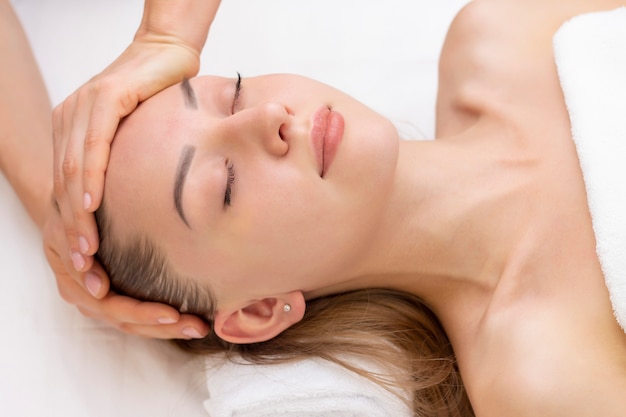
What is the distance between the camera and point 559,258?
1.29 m

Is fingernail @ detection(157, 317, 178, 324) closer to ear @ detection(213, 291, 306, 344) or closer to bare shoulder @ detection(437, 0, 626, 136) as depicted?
ear @ detection(213, 291, 306, 344)

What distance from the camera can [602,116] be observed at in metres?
1.32

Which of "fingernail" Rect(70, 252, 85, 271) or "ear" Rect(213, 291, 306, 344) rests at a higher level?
"fingernail" Rect(70, 252, 85, 271)

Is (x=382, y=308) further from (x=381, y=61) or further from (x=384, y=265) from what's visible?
(x=381, y=61)

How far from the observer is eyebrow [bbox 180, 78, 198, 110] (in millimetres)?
1222

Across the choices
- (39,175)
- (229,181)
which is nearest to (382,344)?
(229,181)

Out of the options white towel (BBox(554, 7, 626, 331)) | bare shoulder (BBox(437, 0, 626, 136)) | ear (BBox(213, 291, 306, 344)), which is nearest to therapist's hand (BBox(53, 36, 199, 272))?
ear (BBox(213, 291, 306, 344))

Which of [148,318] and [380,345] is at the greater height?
[148,318]

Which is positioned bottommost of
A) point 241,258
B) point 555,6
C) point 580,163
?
point 241,258

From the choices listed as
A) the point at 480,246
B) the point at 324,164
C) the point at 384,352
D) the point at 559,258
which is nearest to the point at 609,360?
the point at 559,258

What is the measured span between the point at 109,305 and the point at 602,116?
94 centimetres

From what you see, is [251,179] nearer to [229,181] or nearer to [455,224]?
[229,181]

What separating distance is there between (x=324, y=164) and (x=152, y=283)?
1.20 ft

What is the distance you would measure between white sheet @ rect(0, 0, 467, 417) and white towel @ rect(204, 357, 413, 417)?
106 millimetres
